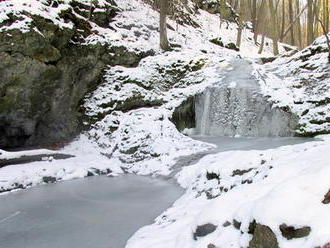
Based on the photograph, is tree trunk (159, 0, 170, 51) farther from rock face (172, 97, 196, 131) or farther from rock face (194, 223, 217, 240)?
rock face (194, 223, 217, 240)

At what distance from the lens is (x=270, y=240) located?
127 inches

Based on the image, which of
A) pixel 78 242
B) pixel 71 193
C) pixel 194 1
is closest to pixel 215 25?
pixel 194 1

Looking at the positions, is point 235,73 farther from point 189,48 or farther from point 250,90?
point 189,48

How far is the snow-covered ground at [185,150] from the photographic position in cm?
345

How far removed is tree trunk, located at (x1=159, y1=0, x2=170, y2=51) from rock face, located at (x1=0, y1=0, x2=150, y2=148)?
2.28 m

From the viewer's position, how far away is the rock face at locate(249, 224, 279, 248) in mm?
3221

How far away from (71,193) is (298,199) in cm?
628

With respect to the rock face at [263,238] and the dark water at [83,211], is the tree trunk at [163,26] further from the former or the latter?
the rock face at [263,238]

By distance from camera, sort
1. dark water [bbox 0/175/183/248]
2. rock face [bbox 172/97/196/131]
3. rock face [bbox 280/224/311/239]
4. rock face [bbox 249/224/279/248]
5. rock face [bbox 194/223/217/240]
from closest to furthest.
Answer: rock face [bbox 280/224/311/239] < rock face [bbox 249/224/279/248] < rock face [bbox 194/223/217/240] < dark water [bbox 0/175/183/248] < rock face [bbox 172/97/196/131]

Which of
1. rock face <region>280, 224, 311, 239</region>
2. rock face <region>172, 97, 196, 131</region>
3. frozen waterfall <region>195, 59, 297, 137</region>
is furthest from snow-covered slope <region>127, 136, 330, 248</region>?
rock face <region>172, 97, 196, 131</region>

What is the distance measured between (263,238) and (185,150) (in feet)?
25.4

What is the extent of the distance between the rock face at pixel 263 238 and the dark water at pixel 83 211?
8.46ft

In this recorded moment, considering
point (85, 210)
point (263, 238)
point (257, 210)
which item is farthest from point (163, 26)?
point (263, 238)

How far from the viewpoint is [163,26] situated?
1598 centimetres
